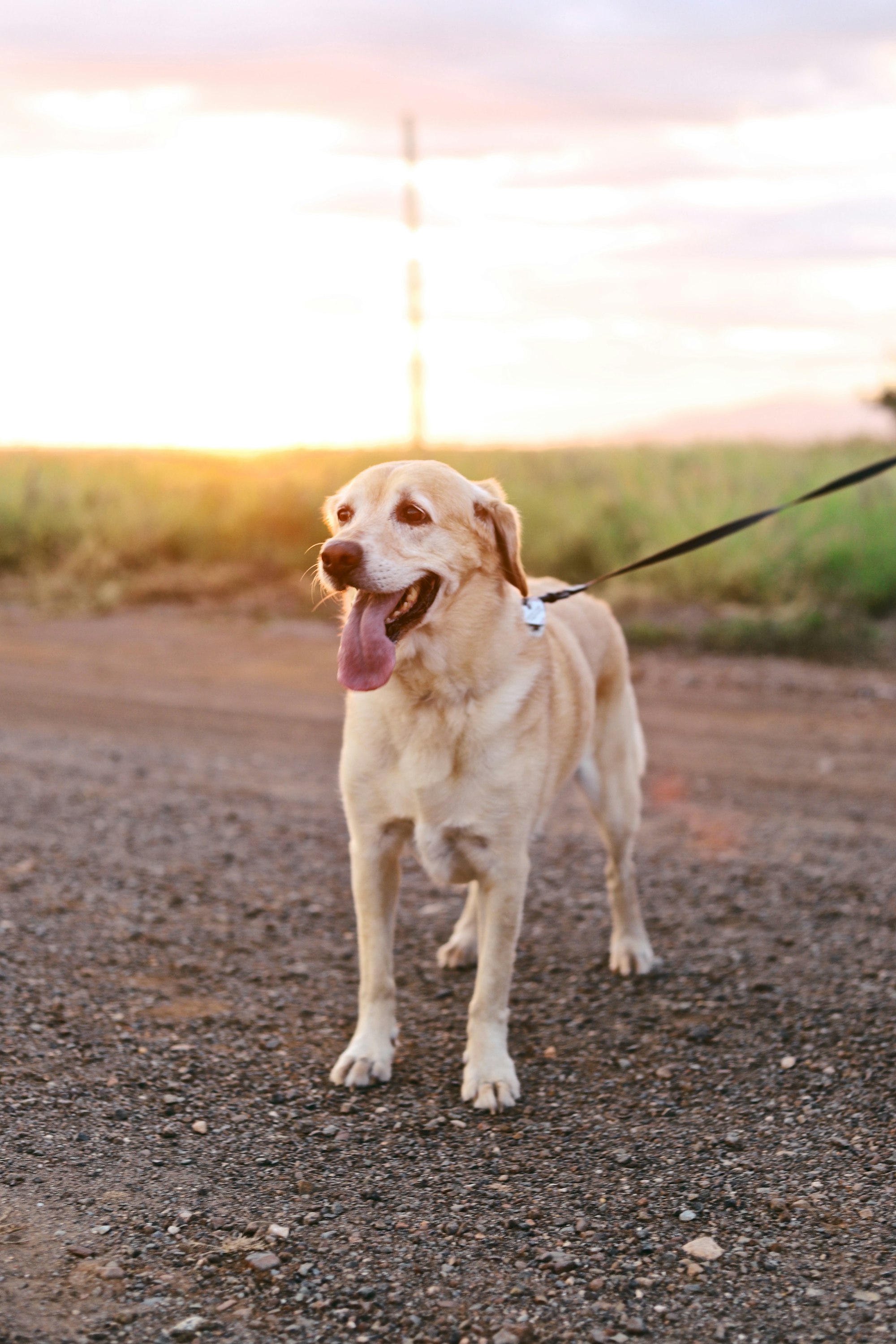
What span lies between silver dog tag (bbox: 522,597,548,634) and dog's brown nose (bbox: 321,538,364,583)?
2.34 feet

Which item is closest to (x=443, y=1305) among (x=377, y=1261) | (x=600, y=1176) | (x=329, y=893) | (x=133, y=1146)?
(x=377, y=1261)

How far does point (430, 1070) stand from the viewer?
12.5ft

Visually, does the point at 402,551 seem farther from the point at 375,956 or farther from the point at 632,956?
the point at 632,956

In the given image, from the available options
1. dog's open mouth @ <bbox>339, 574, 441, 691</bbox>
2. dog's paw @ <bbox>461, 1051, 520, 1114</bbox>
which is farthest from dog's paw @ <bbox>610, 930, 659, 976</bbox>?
dog's open mouth @ <bbox>339, 574, 441, 691</bbox>

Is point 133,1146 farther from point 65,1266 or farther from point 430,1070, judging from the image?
point 430,1070

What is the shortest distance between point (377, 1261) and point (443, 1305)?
0.73ft

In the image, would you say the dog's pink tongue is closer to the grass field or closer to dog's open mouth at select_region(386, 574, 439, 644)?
dog's open mouth at select_region(386, 574, 439, 644)

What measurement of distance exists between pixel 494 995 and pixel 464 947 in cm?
89

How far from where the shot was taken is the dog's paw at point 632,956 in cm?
452

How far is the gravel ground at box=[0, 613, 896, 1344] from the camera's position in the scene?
8.74 feet

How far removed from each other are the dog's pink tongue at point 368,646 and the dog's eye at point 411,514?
0.22 meters

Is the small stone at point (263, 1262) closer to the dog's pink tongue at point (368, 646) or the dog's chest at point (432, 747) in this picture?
the dog's chest at point (432, 747)

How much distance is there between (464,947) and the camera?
15.0 ft

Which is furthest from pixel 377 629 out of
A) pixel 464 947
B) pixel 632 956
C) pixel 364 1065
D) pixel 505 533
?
pixel 632 956
